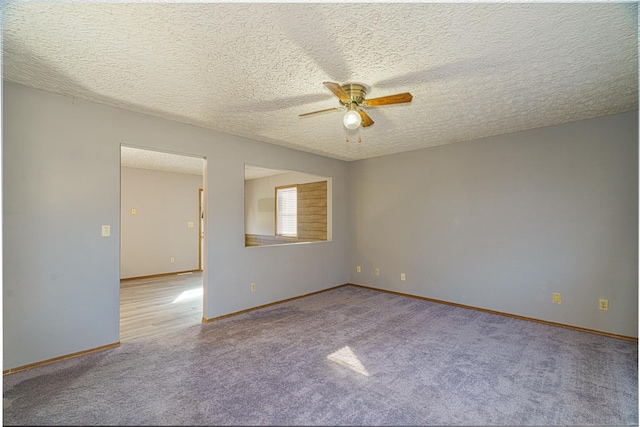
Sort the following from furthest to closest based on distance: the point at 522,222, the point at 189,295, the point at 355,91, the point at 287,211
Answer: the point at 287,211
the point at 189,295
the point at 522,222
the point at 355,91

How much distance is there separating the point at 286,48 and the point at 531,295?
12.6 feet

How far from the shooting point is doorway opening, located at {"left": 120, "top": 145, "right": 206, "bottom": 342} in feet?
15.8

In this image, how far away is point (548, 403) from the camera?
6.57ft

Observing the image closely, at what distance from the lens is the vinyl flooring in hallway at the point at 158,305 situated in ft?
10.9

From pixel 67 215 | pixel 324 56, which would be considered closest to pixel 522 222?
pixel 324 56

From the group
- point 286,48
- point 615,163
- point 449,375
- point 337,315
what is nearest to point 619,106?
point 615,163

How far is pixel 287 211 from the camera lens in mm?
6637

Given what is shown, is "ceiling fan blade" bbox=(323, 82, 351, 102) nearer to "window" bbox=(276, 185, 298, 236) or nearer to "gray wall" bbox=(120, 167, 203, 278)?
"window" bbox=(276, 185, 298, 236)

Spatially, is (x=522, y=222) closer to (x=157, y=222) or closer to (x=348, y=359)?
(x=348, y=359)

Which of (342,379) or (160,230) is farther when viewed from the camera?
(160,230)

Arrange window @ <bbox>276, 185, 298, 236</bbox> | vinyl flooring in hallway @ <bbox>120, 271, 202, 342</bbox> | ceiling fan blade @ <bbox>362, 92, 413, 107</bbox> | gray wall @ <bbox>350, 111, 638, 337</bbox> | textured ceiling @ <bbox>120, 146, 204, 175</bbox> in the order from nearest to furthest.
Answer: ceiling fan blade @ <bbox>362, 92, 413, 107</bbox> < gray wall @ <bbox>350, 111, 638, 337</bbox> < vinyl flooring in hallway @ <bbox>120, 271, 202, 342</bbox> < textured ceiling @ <bbox>120, 146, 204, 175</bbox> < window @ <bbox>276, 185, 298, 236</bbox>

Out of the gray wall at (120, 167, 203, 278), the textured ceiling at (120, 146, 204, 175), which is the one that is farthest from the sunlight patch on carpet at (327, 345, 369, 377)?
the gray wall at (120, 167, 203, 278)

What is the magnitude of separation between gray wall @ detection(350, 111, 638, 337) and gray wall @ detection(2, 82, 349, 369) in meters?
2.83

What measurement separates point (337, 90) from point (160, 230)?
5706mm
